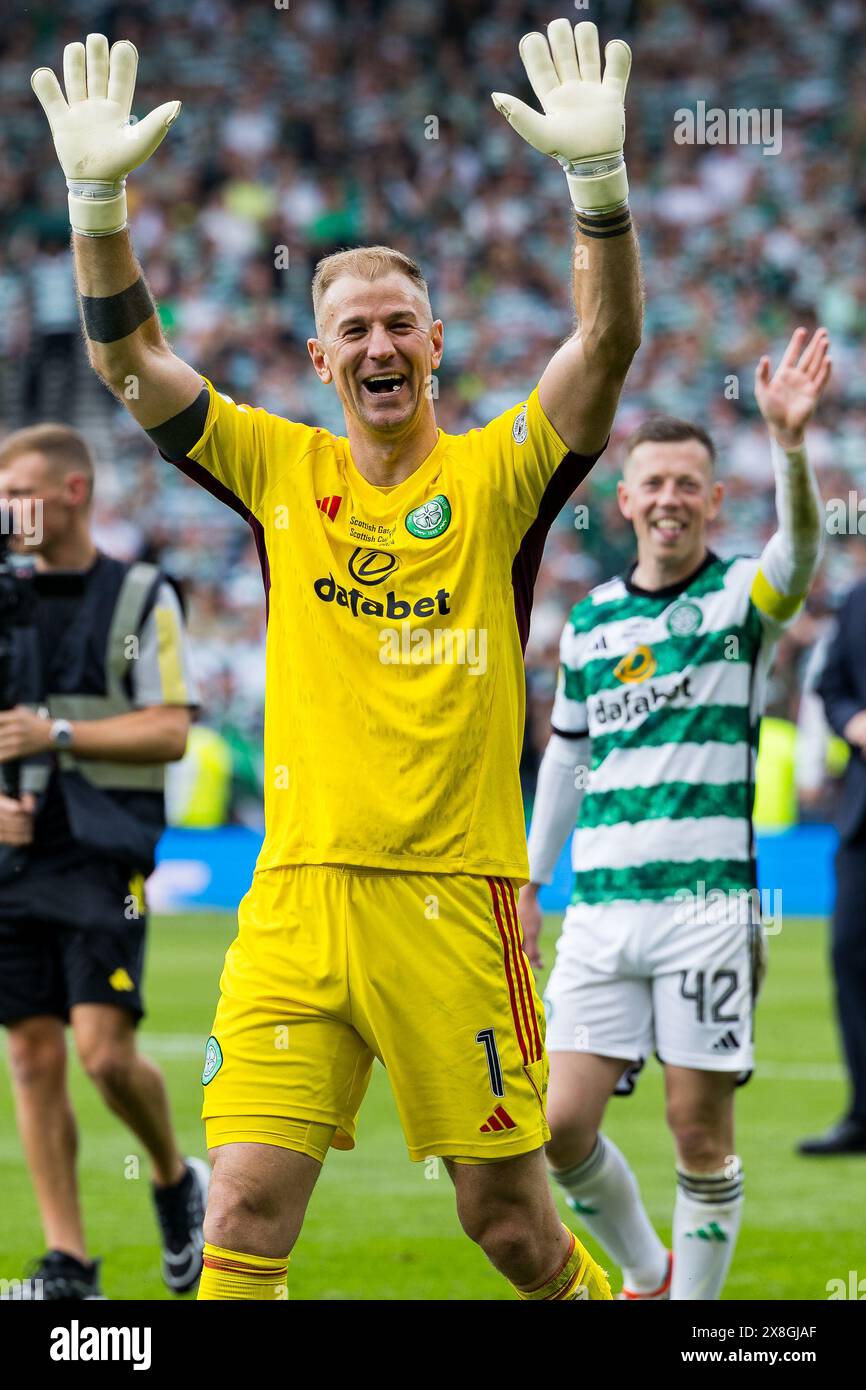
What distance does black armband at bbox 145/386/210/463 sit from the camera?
3.96 meters

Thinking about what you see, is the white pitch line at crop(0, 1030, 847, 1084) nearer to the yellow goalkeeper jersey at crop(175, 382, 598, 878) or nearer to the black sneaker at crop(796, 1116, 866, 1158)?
the black sneaker at crop(796, 1116, 866, 1158)

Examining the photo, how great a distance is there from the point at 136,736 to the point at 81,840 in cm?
36

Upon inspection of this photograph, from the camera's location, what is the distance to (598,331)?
3717 millimetres

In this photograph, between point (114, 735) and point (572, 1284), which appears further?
point (114, 735)

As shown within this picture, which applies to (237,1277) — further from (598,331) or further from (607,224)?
(607,224)

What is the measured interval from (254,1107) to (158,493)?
57.8 feet

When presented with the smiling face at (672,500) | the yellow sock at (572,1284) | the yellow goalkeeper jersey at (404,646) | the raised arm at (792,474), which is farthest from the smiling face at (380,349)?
the yellow sock at (572,1284)

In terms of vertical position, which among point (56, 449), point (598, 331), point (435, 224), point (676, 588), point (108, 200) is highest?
point (435, 224)

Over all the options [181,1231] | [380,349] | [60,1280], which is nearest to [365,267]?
[380,349]

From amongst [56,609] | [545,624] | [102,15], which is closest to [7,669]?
[56,609]

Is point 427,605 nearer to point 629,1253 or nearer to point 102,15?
point 629,1253

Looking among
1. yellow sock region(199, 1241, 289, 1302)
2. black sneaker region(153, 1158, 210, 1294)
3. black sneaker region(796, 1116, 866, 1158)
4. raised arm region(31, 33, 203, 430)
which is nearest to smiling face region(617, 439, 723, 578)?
raised arm region(31, 33, 203, 430)

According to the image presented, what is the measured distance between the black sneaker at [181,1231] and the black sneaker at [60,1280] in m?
0.29
